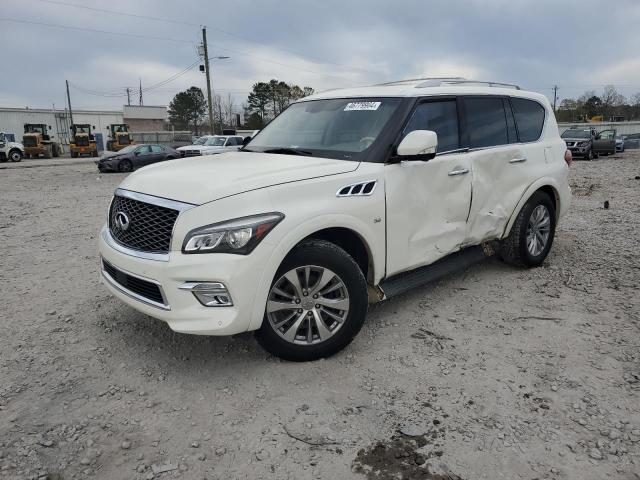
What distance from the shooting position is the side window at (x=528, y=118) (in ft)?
16.5

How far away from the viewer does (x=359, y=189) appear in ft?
11.1

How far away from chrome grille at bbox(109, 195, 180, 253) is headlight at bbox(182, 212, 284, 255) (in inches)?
7.7

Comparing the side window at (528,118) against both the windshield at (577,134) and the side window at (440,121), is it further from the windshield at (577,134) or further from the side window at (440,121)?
the windshield at (577,134)

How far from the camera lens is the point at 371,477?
7.66 ft

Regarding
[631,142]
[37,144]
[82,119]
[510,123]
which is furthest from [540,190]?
[82,119]

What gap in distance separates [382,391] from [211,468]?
1149mm

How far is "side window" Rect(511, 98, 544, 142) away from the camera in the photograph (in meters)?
5.04

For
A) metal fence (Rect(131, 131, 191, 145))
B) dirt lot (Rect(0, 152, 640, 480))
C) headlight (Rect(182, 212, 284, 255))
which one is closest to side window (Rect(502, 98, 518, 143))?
dirt lot (Rect(0, 152, 640, 480))

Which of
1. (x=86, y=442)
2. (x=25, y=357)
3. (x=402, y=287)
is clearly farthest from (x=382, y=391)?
(x=25, y=357)

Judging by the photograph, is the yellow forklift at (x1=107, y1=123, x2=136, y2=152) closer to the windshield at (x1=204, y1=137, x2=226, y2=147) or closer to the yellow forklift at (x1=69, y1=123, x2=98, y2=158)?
the yellow forklift at (x1=69, y1=123, x2=98, y2=158)

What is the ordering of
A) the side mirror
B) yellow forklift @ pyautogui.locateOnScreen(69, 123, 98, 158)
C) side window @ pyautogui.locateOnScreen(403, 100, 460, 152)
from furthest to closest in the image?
yellow forklift @ pyautogui.locateOnScreen(69, 123, 98, 158) → side window @ pyautogui.locateOnScreen(403, 100, 460, 152) → the side mirror

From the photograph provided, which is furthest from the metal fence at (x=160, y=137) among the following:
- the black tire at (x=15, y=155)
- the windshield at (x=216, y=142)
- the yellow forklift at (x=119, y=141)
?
the windshield at (x=216, y=142)

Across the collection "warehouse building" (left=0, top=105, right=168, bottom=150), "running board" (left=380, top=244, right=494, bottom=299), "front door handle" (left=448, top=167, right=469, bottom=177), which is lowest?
"running board" (left=380, top=244, right=494, bottom=299)

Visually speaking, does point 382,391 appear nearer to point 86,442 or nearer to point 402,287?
point 402,287
